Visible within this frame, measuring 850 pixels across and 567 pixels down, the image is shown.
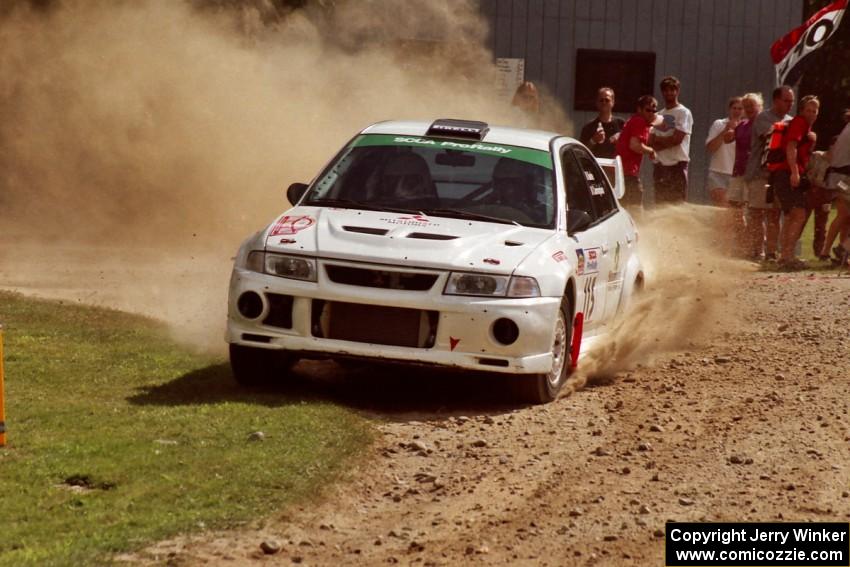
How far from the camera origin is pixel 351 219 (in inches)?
364

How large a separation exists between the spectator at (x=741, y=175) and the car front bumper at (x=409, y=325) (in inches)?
400

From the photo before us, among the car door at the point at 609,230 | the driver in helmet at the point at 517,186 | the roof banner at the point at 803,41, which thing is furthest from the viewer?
the roof banner at the point at 803,41

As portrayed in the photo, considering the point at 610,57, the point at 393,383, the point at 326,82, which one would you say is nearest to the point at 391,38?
the point at 326,82

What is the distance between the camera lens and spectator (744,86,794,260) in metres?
17.8

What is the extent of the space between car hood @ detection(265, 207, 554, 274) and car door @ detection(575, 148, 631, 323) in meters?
1.18

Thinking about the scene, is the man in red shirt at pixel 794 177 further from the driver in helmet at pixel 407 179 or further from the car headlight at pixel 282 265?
the car headlight at pixel 282 265

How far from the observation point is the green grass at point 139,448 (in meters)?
6.20

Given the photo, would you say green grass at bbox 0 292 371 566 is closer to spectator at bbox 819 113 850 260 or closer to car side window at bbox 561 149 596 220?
car side window at bbox 561 149 596 220

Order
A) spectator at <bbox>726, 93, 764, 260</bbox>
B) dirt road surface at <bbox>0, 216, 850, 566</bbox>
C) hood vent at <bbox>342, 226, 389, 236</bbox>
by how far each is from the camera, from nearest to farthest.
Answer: dirt road surface at <bbox>0, 216, 850, 566</bbox>
hood vent at <bbox>342, 226, 389, 236</bbox>
spectator at <bbox>726, 93, 764, 260</bbox>

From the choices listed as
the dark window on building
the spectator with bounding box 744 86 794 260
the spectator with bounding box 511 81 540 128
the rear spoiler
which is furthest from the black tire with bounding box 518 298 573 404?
the dark window on building

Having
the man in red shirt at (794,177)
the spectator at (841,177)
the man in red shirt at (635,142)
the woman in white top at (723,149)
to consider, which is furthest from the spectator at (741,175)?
the man in red shirt at (635,142)

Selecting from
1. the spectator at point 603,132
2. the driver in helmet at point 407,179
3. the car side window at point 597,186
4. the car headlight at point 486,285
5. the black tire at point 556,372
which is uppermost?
the driver in helmet at point 407,179

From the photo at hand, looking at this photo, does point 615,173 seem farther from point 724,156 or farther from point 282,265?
point 724,156

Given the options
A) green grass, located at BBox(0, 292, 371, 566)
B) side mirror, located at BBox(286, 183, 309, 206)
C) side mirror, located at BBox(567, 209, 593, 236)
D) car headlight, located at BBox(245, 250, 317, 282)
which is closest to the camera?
green grass, located at BBox(0, 292, 371, 566)
